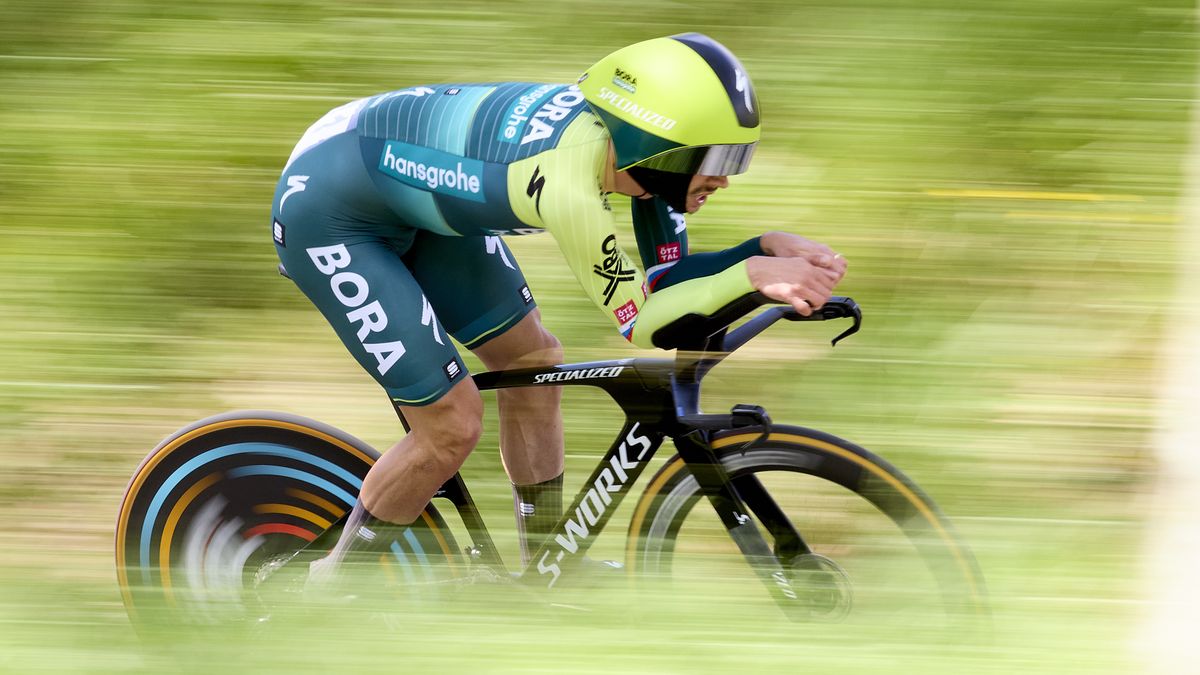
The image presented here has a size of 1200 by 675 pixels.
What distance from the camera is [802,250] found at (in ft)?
9.18

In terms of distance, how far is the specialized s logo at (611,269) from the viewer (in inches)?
108

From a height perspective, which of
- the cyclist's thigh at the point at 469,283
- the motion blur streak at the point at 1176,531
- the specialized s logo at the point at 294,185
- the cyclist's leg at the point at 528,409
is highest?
the specialized s logo at the point at 294,185

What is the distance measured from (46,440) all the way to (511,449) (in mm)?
1889

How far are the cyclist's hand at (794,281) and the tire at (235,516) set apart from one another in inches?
48.1

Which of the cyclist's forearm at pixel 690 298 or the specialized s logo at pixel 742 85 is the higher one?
the specialized s logo at pixel 742 85

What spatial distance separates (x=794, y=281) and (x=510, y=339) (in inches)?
39.2

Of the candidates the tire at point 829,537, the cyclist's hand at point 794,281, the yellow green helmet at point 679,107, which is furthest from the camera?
the tire at point 829,537

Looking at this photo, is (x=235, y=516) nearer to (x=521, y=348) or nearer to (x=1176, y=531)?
(x=521, y=348)

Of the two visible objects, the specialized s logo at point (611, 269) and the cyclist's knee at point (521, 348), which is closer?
the specialized s logo at point (611, 269)

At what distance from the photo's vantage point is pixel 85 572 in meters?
3.76

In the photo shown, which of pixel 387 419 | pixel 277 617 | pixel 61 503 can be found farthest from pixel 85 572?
pixel 387 419

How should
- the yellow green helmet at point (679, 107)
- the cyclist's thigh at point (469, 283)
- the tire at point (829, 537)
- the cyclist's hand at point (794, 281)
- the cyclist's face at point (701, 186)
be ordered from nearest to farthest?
the cyclist's hand at point (794, 281), the yellow green helmet at point (679, 107), the cyclist's face at point (701, 186), the tire at point (829, 537), the cyclist's thigh at point (469, 283)

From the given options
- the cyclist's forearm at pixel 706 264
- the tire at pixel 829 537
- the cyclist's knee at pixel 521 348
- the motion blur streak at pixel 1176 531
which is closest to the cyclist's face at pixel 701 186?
the cyclist's forearm at pixel 706 264

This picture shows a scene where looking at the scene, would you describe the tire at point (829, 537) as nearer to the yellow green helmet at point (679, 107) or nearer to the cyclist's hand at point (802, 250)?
the cyclist's hand at point (802, 250)
